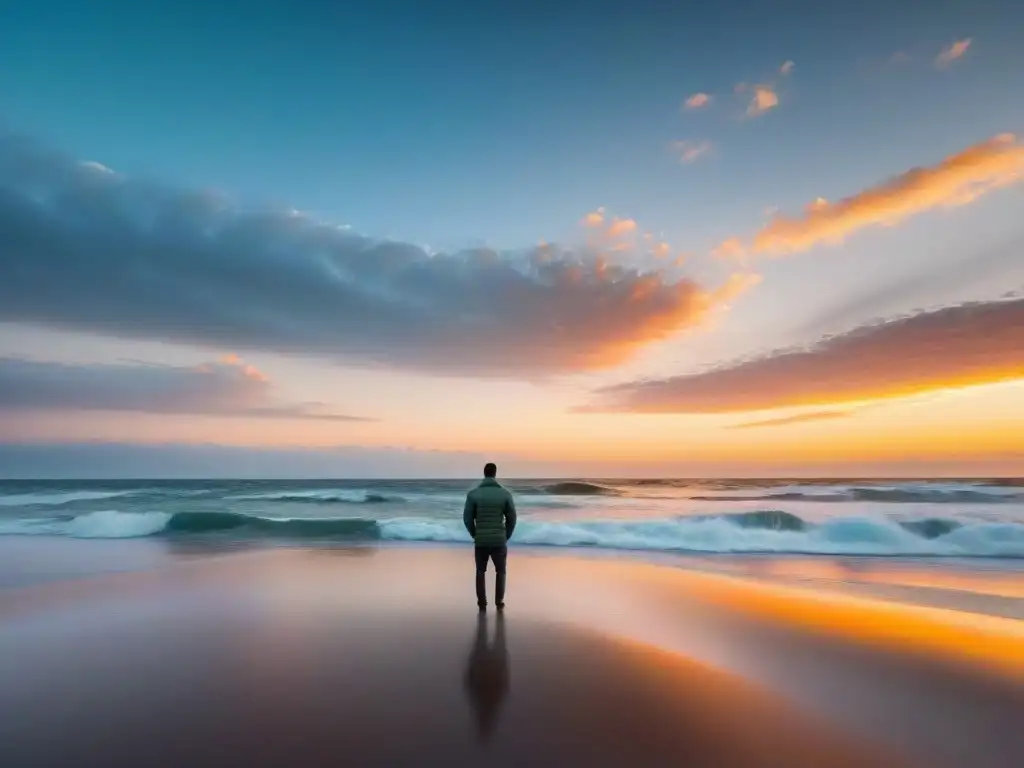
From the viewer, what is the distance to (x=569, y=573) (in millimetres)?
10055

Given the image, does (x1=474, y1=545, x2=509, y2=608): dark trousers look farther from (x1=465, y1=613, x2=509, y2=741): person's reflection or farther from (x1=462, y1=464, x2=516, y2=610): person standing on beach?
(x1=465, y1=613, x2=509, y2=741): person's reflection

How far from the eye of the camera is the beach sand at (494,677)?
364 cm

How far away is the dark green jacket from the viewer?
700 cm

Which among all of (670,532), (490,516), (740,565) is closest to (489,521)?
(490,516)

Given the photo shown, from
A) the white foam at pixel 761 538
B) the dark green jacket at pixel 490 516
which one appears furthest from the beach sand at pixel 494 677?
the white foam at pixel 761 538

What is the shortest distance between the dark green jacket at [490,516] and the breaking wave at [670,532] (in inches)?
293

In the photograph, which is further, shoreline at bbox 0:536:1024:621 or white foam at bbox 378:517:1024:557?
white foam at bbox 378:517:1024:557

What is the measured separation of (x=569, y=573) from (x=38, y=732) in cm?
767

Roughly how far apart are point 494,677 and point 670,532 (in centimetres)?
1222

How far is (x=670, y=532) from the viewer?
15.9 m

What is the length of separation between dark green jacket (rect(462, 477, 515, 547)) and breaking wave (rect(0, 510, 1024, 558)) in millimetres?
7445

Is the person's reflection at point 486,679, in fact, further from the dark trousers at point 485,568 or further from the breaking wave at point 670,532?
the breaking wave at point 670,532

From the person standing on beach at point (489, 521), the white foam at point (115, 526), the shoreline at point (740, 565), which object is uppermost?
the person standing on beach at point (489, 521)

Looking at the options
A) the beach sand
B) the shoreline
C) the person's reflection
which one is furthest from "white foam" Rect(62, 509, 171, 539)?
the person's reflection
